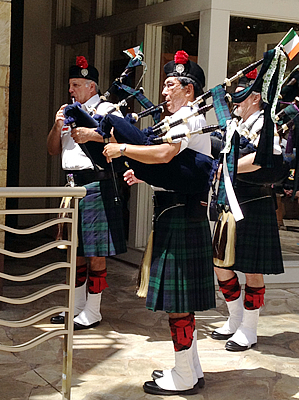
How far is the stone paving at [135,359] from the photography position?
101 inches

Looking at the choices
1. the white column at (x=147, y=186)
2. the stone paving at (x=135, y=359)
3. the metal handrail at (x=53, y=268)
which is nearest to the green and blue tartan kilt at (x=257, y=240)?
the stone paving at (x=135, y=359)

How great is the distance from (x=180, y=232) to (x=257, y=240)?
84 centimetres

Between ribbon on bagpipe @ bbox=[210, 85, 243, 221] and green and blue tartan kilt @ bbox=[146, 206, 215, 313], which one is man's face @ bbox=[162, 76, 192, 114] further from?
green and blue tartan kilt @ bbox=[146, 206, 215, 313]

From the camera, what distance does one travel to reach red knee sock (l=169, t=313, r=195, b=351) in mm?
2475

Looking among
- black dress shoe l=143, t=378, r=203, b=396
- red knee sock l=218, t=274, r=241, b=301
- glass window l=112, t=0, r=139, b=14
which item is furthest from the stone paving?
glass window l=112, t=0, r=139, b=14

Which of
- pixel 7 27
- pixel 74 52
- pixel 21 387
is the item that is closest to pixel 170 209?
pixel 21 387

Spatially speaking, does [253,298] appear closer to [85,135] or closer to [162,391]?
[162,391]

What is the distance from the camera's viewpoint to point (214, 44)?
14.0 ft

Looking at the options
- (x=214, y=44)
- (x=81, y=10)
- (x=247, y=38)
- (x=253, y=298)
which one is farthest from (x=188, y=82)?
(x=81, y=10)

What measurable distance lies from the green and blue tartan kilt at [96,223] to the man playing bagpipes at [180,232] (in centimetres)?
85

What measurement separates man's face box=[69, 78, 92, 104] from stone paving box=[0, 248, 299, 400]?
1.35 m

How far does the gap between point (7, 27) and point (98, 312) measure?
1769 mm

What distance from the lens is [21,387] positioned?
2541 millimetres

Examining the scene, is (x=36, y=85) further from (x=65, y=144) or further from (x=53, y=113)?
(x=65, y=144)
